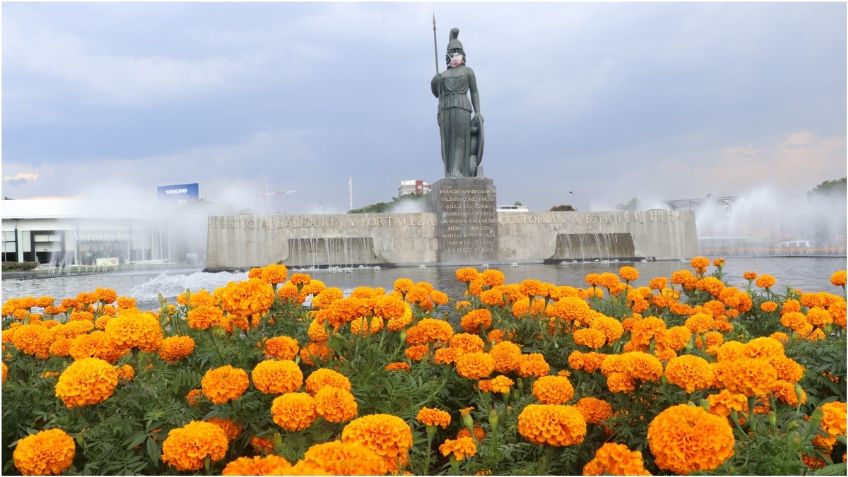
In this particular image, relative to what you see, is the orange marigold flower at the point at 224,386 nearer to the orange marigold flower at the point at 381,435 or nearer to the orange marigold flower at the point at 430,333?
the orange marigold flower at the point at 381,435

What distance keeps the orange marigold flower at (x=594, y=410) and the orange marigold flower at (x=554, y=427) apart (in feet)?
0.78

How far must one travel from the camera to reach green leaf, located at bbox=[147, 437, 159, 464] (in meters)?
1.50

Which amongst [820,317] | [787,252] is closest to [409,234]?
[820,317]

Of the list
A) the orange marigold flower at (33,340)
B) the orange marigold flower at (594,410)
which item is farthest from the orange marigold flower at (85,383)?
the orange marigold flower at (594,410)

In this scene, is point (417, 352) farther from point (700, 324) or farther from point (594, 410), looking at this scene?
point (700, 324)

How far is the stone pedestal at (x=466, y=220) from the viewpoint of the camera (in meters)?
14.9

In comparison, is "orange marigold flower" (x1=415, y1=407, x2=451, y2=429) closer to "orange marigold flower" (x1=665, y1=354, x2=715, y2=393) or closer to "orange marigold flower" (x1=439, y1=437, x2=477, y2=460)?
"orange marigold flower" (x1=439, y1=437, x2=477, y2=460)

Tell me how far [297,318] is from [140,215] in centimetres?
2577

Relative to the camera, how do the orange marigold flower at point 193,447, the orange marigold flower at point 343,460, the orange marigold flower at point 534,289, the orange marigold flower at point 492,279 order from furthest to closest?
the orange marigold flower at point 492,279
the orange marigold flower at point 534,289
the orange marigold flower at point 193,447
the orange marigold flower at point 343,460

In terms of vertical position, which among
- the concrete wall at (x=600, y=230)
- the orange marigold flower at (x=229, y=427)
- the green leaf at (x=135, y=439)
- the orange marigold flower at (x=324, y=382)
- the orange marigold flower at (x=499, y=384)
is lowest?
the green leaf at (x=135, y=439)

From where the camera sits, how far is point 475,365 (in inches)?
71.5

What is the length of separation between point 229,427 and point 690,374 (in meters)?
1.26

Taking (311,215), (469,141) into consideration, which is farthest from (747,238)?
(311,215)

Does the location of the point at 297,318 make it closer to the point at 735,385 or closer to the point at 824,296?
the point at 735,385
